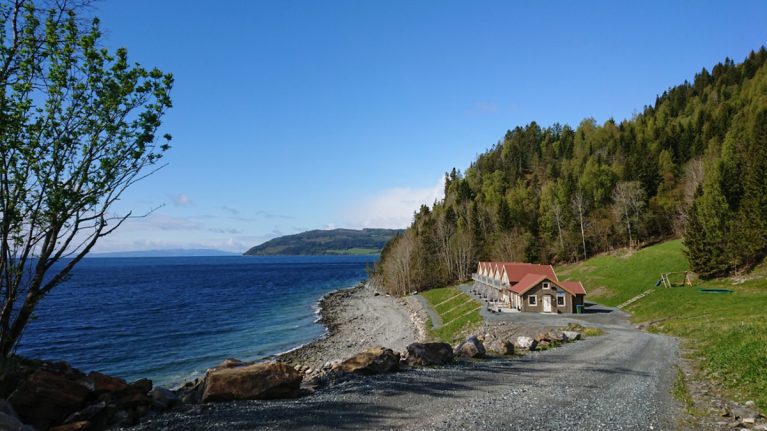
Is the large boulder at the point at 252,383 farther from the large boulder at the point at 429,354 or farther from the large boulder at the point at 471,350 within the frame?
the large boulder at the point at 471,350

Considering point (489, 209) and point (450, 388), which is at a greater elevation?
point (489, 209)

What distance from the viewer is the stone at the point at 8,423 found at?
Answer: 9.33 metres

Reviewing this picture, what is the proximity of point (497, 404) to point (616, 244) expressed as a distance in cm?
9133

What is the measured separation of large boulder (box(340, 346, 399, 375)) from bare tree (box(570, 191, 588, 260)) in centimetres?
8306

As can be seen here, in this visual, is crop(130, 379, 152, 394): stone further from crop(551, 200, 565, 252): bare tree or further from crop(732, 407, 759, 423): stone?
crop(551, 200, 565, 252): bare tree

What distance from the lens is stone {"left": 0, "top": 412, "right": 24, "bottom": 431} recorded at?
9328 mm

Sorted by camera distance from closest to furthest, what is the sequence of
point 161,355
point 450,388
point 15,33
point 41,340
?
point 15,33, point 450,388, point 161,355, point 41,340

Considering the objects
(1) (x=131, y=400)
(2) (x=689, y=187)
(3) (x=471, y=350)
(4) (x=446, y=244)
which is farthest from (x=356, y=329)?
(2) (x=689, y=187)

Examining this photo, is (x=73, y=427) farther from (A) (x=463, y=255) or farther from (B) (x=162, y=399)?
(A) (x=463, y=255)

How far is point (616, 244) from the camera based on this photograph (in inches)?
3597

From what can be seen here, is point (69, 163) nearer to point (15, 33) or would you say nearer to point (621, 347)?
point (15, 33)

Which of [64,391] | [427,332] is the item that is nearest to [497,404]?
[64,391]

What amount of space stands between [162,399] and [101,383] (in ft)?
6.17

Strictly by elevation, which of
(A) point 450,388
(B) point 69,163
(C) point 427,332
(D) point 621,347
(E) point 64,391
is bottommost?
(C) point 427,332
